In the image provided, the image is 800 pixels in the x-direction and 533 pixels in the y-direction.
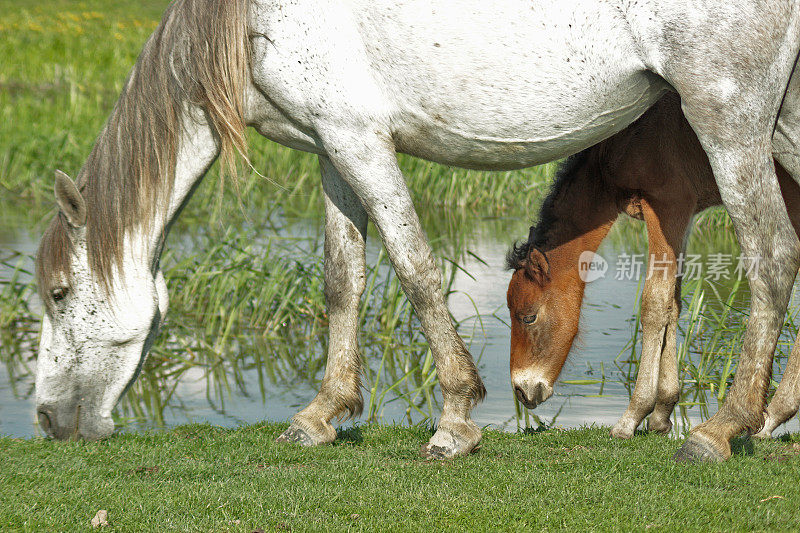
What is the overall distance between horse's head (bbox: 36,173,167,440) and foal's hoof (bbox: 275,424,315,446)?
32.1 inches

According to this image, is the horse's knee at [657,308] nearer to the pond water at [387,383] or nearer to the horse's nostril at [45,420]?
the pond water at [387,383]

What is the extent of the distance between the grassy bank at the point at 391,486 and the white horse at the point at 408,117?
23 centimetres

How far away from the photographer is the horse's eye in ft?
14.8

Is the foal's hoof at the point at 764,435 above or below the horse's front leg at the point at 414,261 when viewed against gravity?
below

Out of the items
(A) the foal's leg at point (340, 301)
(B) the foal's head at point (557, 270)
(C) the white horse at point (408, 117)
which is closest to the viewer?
(C) the white horse at point (408, 117)

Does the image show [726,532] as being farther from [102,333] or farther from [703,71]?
[102,333]

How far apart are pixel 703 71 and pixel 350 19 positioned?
1.52 m

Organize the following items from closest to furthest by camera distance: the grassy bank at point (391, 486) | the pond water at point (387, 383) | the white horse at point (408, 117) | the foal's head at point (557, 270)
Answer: the grassy bank at point (391, 486), the white horse at point (408, 117), the foal's head at point (557, 270), the pond water at point (387, 383)

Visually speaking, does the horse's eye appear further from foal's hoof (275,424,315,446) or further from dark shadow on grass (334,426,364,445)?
dark shadow on grass (334,426,364,445)

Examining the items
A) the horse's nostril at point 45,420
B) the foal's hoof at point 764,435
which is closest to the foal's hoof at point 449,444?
the foal's hoof at point 764,435

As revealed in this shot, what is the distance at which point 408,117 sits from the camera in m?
4.33

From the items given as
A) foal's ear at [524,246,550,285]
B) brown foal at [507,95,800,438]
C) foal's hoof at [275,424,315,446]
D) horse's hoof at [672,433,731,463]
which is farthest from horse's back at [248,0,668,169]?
foal's hoof at [275,424,315,446]

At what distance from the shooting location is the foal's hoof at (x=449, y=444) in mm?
4430

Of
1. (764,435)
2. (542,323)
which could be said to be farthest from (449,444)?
(764,435)
